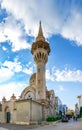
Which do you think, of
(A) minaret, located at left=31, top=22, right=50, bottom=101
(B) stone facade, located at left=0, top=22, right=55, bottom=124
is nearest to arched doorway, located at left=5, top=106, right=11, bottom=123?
(B) stone facade, located at left=0, top=22, right=55, bottom=124

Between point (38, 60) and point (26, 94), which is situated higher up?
point (38, 60)

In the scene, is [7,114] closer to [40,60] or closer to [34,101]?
[34,101]

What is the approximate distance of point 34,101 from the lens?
133ft

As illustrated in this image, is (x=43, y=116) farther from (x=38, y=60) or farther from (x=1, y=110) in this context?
(x=38, y=60)

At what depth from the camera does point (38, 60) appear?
53.2m

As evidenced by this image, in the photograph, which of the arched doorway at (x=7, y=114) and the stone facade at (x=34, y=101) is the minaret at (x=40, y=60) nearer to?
the stone facade at (x=34, y=101)

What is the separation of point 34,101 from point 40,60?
50.0 feet

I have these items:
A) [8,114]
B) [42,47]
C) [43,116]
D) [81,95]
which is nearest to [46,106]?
[43,116]

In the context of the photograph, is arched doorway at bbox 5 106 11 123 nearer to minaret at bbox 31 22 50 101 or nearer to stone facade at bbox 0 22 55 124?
stone facade at bbox 0 22 55 124

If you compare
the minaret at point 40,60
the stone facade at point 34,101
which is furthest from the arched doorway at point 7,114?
the minaret at point 40,60

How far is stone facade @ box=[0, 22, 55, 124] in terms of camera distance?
37812 millimetres

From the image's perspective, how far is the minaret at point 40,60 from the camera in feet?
166

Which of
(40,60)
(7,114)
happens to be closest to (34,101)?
(7,114)

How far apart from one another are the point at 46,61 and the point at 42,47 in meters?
4.11
